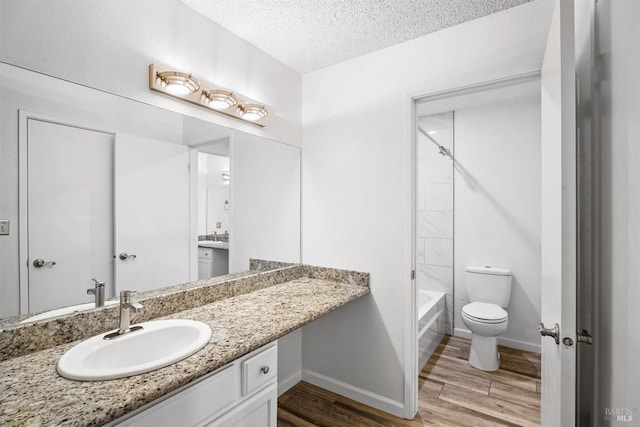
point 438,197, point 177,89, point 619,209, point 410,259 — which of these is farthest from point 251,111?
point 438,197

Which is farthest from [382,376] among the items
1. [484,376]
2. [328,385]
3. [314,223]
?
[314,223]

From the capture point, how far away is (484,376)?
246 cm

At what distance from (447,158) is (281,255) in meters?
2.10

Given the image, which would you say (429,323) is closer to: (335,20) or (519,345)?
(519,345)

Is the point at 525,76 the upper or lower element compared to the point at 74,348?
upper

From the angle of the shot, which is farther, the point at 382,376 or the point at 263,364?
the point at 382,376

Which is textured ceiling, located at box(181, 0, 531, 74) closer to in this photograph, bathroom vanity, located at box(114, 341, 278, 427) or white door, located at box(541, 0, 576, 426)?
white door, located at box(541, 0, 576, 426)

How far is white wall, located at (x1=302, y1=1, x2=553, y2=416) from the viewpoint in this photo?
5.98 ft

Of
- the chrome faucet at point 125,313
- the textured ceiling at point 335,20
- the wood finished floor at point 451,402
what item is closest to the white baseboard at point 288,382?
the wood finished floor at point 451,402

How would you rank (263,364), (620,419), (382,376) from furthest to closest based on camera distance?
(382,376) → (263,364) → (620,419)

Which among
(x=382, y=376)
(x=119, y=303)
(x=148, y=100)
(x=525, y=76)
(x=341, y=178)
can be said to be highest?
(x=525, y=76)

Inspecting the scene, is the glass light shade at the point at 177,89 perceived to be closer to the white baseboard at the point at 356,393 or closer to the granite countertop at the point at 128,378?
the granite countertop at the point at 128,378

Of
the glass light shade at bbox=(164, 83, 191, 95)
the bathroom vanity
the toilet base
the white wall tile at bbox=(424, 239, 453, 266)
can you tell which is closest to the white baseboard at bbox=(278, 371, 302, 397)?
the bathroom vanity

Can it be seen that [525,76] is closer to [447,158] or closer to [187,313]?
[447,158]
